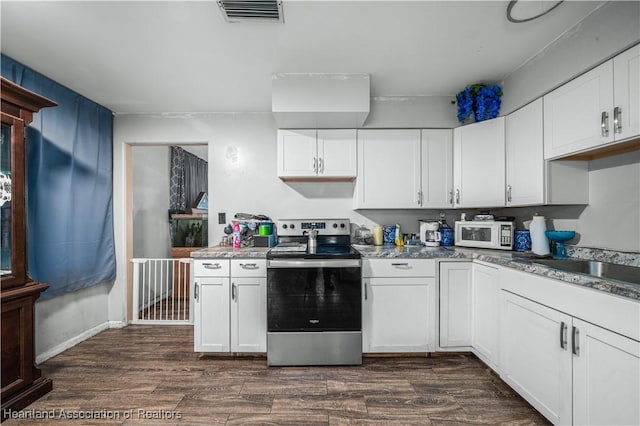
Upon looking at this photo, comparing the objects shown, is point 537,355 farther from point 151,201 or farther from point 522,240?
point 151,201

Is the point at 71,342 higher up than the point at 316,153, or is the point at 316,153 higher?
the point at 316,153

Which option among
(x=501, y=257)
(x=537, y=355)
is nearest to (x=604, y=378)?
(x=537, y=355)

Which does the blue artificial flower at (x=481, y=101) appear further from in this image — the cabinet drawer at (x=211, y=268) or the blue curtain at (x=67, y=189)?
the blue curtain at (x=67, y=189)

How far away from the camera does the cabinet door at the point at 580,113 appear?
163 cm

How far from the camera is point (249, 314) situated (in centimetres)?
242

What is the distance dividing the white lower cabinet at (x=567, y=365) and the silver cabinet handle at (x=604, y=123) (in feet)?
3.40

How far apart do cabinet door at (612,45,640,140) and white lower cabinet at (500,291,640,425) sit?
103 centimetres

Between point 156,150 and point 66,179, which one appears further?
point 156,150

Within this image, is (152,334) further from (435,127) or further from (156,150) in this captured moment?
(435,127)

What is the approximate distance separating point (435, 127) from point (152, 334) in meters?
3.60

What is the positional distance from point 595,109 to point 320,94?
1830mm

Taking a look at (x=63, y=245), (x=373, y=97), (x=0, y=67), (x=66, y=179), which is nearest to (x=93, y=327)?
(x=63, y=245)

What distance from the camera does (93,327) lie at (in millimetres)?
3000

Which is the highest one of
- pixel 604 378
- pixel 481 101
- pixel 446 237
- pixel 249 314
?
pixel 481 101
